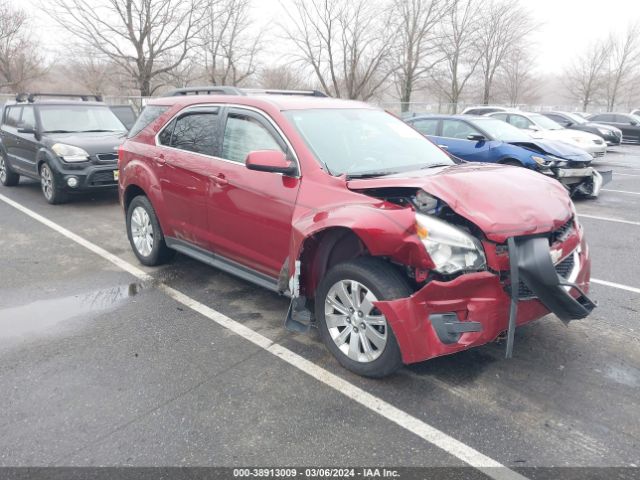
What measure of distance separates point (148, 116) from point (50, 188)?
14.0ft

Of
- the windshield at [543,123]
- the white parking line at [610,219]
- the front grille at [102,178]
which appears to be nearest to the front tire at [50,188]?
the front grille at [102,178]

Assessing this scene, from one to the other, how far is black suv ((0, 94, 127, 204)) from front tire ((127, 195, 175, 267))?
326 centimetres

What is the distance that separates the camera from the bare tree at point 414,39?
2895 centimetres

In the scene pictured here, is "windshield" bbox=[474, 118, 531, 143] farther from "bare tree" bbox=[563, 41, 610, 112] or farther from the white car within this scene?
"bare tree" bbox=[563, 41, 610, 112]

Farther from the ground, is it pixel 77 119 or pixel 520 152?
pixel 77 119

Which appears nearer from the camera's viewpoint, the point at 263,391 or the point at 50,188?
the point at 263,391

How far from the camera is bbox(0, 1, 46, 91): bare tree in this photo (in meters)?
28.2

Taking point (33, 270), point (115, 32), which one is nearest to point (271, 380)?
point (33, 270)

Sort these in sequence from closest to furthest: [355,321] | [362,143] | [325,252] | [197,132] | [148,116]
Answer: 1. [355,321]
2. [325,252]
3. [362,143]
4. [197,132]
5. [148,116]

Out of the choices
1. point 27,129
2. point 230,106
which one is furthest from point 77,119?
point 230,106

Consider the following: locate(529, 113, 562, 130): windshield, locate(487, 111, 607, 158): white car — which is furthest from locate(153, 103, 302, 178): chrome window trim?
locate(529, 113, 562, 130): windshield

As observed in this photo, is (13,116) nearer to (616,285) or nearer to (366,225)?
(366,225)

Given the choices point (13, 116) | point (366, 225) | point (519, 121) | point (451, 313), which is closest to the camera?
point (451, 313)

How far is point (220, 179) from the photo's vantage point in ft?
13.6
